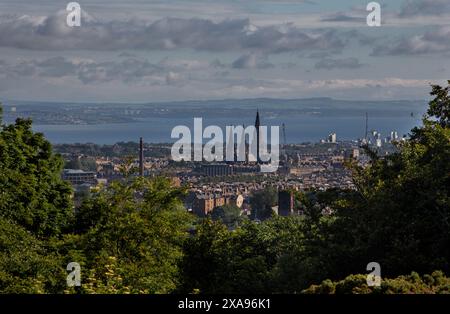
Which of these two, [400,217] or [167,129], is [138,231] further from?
[167,129]

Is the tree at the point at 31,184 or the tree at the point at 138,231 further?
the tree at the point at 31,184

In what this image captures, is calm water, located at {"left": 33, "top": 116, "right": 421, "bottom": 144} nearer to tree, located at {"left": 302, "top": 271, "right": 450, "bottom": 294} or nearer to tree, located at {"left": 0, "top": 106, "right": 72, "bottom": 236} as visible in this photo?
tree, located at {"left": 0, "top": 106, "right": 72, "bottom": 236}

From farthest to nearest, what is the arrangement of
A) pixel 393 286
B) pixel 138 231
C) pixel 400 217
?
pixel 138 231 < pixel 400 217 < pixel 393 286

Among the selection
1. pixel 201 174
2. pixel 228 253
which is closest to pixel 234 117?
pixel 201 174

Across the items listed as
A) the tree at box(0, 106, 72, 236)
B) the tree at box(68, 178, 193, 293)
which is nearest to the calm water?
the tree at box(0, 106, 72, 236)

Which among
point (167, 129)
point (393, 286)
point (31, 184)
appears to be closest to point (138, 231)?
point (31, 184)

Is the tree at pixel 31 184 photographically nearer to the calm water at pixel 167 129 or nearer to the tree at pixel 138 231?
the tree at pixel 138 231

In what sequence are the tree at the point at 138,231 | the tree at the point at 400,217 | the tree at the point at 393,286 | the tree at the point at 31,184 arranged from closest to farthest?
1. the tree at the point at 393,286
2. the tree at the point at 400,217
3. the tree at the point at 138,231
4. the tree at the point at 31,184

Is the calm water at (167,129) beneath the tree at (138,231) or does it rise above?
above

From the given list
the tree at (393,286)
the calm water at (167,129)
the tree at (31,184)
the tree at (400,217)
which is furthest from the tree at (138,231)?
the calm water at (167,129)

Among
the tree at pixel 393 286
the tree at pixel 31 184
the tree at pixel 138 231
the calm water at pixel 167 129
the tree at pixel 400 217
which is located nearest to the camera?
the tree at pixel 393 286
